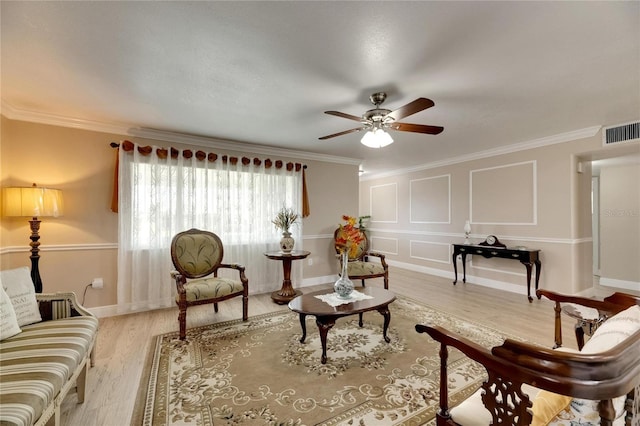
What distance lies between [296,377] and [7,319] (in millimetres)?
1912

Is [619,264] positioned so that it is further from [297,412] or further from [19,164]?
[19,164]

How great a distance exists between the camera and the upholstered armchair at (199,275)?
2.83 metres

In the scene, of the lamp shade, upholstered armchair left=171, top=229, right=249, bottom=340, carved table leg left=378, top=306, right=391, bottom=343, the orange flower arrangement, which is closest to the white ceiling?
the lamp shade

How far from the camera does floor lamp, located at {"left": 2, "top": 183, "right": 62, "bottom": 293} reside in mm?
2654

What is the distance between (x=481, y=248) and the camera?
4.61 metres

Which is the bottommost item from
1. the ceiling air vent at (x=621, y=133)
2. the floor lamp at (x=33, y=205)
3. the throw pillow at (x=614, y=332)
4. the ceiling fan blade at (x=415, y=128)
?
the throw pillow at (x=614, y=332)

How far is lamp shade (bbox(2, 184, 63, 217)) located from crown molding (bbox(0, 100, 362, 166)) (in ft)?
2.89

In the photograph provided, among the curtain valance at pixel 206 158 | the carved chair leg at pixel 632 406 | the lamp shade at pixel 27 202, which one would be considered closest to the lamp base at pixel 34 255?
the lamp shade at pixel 27 202

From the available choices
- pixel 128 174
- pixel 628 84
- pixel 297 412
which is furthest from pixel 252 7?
pixel 628 84

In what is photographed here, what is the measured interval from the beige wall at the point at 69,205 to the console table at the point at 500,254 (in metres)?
5.14

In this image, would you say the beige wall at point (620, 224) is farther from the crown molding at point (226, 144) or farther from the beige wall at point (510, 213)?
the crown molding at point (226, 144)

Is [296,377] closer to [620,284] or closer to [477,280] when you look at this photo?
[477,280]

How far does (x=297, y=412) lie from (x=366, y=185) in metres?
6.57

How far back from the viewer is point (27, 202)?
2691mm
